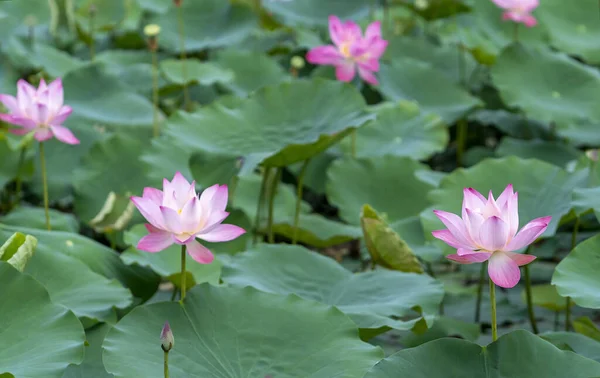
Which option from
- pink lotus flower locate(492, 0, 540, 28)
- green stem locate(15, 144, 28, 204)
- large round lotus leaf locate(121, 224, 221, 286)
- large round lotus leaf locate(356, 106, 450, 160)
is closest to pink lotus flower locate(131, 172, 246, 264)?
large round lotus leaf locate(121, 224, 221, 286)

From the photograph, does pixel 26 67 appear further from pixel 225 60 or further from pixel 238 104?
pixel 238 104

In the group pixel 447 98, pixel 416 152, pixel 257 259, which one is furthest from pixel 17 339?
pixel 447 98

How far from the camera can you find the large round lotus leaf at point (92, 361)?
1327 millimetres

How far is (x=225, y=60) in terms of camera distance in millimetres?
3145

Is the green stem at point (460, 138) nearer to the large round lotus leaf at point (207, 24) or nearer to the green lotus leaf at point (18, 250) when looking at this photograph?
the large round lotus leaf at point (207, 24)

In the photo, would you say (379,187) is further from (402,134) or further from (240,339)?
(240,339)

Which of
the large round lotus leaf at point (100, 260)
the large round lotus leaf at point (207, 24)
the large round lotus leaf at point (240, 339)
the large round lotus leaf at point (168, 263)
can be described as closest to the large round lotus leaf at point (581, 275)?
the large round lotus leaf at point (240, 339)

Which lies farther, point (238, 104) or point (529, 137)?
point (529, 137)

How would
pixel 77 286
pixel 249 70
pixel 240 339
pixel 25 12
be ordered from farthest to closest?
1. pixel 25 12
2. pixel 249 70
3. pixel 77 286
4. pixel 240 339

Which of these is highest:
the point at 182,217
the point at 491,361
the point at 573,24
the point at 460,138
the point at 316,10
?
the point at 182,217

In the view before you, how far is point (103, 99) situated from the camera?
2.70m

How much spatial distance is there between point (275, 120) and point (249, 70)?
117 centimetres

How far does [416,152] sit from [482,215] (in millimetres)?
1310

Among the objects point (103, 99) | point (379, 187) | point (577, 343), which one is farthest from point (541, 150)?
→ point (103, 99)
